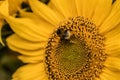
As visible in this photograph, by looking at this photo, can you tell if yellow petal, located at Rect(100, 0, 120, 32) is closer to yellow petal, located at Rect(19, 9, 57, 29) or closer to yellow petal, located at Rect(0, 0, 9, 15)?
yellow petal, located at Rect(19, 9, 57, 29)

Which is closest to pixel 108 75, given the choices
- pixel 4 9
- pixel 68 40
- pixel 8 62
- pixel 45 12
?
pixel 68 40

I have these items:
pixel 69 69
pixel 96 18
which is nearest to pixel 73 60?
pixel 69 69

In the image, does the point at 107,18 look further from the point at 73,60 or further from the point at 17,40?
the point at 17,40

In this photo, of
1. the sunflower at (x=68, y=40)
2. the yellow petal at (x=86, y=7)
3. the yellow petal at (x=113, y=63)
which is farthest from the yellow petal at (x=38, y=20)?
the yellow petal at (x=113, y=63)

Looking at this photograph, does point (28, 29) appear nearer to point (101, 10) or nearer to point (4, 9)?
point (4, 9)

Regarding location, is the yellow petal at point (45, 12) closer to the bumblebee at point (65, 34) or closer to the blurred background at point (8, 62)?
the bumblebee at point (65, 34)

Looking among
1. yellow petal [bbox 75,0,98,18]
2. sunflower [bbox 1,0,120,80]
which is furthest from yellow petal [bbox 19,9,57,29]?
yellow petal [bbox 75,0,98,18]
